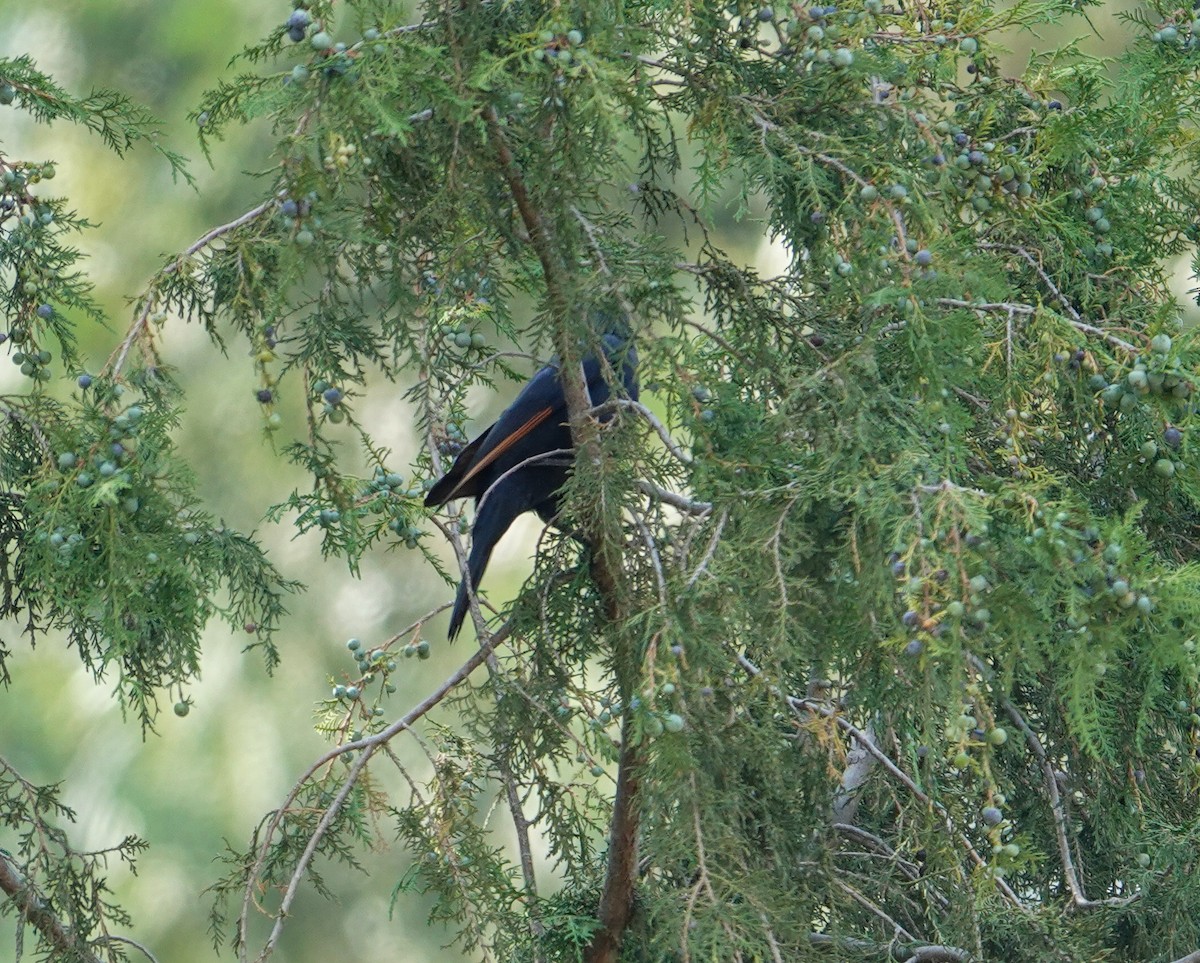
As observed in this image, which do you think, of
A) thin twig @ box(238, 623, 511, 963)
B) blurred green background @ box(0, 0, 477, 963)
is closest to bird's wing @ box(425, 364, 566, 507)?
thin twig @ box(238, 623, 511, 963)

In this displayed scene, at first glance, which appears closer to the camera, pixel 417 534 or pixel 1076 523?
pixel 1076 523

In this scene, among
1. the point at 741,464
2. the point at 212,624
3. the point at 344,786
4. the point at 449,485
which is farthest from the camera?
the point at 212,624

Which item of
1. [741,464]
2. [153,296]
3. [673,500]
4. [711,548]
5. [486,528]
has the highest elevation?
[486,528]

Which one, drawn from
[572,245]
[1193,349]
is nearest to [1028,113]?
[1193,349]

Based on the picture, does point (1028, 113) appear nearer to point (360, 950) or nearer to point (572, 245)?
point (572, 245)

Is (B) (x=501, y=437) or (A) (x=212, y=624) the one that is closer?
(B) (x=501, y=437)

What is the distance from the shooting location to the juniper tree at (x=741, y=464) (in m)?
1.51

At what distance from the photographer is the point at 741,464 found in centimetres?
167

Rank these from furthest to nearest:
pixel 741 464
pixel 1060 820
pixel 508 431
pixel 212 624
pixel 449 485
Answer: pixel 212 624
pixel 508 431
pixel 449 485
pixel 1060 820
pixel 741 464

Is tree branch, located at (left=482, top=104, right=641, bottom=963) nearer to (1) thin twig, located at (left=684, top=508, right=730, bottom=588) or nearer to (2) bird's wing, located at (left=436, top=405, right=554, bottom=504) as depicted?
(1) thin twig, located at (left=684, top=508, right=730, bottom=588)

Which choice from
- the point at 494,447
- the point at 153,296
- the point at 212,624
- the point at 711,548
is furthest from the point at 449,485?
the point at 212,624

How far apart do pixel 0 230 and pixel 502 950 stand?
1.32 m

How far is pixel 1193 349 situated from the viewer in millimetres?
1625

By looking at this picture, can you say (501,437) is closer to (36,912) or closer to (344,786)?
(344,786)
